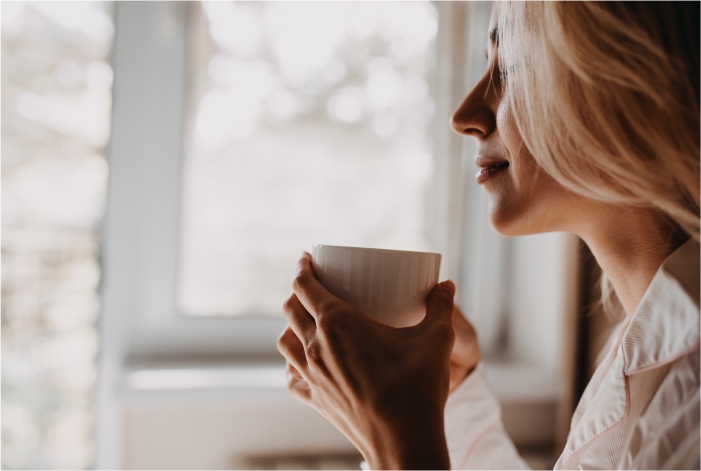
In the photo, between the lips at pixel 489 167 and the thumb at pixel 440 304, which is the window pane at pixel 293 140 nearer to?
the lips at pixel 489 167

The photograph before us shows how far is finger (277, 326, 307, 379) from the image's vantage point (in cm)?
54

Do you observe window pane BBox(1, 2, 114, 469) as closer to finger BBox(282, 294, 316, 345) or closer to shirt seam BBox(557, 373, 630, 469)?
finger BBox(282, 294, 316, 345)

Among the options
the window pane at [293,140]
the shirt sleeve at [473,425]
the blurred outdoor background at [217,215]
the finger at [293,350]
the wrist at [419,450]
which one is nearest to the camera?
the wrist at [419,450]

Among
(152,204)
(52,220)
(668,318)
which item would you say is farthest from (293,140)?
(668,318)

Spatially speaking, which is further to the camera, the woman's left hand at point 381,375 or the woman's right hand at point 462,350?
the woman's right hand at point 462,350

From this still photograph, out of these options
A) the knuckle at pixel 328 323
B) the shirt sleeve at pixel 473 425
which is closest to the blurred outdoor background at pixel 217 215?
the shirt sleeve at pixel 473 425

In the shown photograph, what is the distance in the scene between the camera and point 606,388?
0.55 m

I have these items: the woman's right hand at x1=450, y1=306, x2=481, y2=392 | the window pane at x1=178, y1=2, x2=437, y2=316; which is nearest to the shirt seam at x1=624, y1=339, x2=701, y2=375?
the woman's right hand at x1=450, y1=306, x2=481, y2=392

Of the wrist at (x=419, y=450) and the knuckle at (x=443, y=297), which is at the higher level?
the knuckle at (x=443, y=297)

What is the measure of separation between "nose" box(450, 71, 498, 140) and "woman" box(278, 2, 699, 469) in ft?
0.21

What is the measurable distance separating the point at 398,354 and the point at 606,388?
0.88 feet

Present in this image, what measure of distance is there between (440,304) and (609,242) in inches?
10.0

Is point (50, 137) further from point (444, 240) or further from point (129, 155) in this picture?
point (444, 240)

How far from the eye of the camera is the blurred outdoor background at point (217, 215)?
1.08 m
